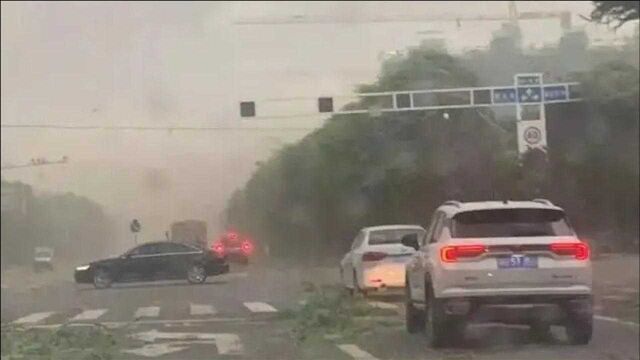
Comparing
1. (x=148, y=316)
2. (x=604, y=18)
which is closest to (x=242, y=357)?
(x=148, y=316)

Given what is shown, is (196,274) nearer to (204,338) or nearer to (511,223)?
(204,338)

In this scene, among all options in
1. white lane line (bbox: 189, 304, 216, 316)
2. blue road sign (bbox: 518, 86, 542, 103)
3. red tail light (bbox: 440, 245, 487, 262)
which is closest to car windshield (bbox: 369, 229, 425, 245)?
red tail light (bbox: 440, 245, 487, 262)

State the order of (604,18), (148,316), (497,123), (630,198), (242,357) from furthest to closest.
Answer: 1. (604,18)
2. (630,198)
3. (497,123)
4. (148,316)
5. (242,357)

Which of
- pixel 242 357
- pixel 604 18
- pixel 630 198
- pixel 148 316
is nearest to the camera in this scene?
pixel 242 357

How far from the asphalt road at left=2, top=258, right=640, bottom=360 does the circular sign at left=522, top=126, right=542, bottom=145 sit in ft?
6.21

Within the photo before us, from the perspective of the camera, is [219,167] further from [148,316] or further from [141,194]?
[148,316]

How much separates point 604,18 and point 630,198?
3.53 m

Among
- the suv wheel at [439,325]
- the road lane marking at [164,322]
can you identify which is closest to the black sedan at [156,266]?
the road lane marking at [164,322]

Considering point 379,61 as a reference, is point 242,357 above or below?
below

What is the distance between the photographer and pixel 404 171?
11805 millimetres

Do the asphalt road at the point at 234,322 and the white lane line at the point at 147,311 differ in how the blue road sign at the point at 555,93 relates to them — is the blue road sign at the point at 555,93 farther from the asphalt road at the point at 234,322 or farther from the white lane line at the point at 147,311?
the white lane line at the point at 147,311

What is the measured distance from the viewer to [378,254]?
40.1 feet

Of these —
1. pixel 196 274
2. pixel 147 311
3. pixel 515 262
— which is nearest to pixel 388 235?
pixel 515 262

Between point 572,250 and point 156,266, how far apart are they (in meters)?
3.94
